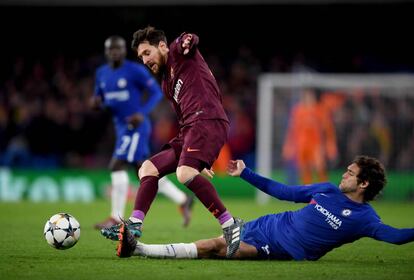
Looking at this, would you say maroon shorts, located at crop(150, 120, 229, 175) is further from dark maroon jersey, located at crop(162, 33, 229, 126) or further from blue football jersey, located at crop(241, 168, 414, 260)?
blue football jersey, located at crop(241, 168, 414, 260)

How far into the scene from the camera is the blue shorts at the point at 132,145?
35.4ft

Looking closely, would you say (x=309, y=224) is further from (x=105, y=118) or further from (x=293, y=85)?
(x=105, y=118)

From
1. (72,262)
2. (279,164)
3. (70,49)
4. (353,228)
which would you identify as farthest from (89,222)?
(70,49)

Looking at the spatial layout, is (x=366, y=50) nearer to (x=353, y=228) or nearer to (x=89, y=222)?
(x=89, y=222)

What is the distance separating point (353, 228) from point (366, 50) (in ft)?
57.9

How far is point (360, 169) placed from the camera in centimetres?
654

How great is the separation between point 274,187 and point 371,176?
775mm

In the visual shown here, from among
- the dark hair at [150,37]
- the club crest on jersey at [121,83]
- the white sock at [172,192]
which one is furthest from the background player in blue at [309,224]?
the club crest on jersey at [121,83]

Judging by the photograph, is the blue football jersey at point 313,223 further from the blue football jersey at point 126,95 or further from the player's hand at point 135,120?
the blue football jersey at point 126,95

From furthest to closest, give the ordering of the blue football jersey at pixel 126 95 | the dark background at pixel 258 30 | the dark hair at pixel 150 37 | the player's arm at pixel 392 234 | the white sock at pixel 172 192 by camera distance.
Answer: the dark background at pixel 258 30 < the white sock at pixel 172 192 < the blue football jersey at pixel 126 95 < the dark hair at pixel 150 37 < the player's arm at pixel 392 234

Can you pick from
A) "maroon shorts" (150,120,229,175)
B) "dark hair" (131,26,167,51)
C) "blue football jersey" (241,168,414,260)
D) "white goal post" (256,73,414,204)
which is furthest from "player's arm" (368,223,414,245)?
"white goal post" (256,73,414,204)

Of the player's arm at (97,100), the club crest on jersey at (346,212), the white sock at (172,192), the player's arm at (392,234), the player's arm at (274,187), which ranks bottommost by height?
the white sock at (172,192)

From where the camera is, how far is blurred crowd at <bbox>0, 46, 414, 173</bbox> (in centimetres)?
1852

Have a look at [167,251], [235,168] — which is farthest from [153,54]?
[167,251]
